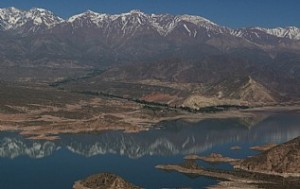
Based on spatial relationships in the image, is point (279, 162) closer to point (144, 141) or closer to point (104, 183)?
point (104, 183)

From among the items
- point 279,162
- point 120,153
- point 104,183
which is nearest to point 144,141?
point 120,153

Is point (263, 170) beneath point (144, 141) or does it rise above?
beneath

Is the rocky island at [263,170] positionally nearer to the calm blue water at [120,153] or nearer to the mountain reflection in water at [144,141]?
the calm blue water at [120,153]

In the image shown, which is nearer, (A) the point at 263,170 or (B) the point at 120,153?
(A) the point at 263,170

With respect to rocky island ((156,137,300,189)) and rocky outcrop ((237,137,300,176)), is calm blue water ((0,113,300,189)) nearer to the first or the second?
rocky island ((156,137,300,189))

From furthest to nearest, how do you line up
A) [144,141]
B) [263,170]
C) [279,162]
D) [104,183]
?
1. [144,141]
2. [279,162]
3. [263,170]
4. [104,183]

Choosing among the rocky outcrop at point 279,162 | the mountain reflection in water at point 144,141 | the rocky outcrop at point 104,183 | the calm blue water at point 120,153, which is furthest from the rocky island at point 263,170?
the mountain reflection in water at point 144,141

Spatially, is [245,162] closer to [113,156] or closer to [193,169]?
[193,169]

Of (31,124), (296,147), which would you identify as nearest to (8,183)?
(296,147)
